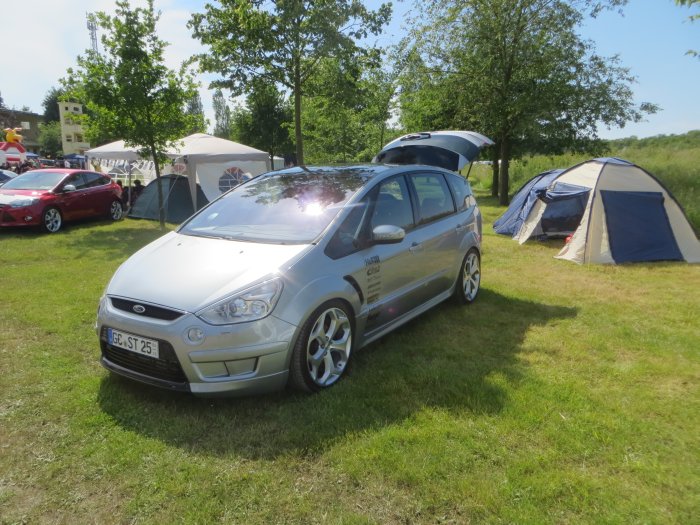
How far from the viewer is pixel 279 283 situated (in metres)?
3.25

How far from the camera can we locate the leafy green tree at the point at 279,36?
11.2 metres

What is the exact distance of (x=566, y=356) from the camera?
434 cm

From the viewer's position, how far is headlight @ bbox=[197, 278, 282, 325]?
3.08 m

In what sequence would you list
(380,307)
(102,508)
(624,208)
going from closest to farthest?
1. (102,508)
2. (380,307)
3. (624,208)

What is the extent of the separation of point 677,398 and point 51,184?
12.4 meters

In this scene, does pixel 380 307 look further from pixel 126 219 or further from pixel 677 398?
pixel 126 219

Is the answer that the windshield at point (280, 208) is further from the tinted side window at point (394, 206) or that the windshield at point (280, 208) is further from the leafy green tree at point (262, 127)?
the leafy green tree at point (262, 127)

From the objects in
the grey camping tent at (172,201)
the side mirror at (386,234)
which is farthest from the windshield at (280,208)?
the grey camping tent at (172,201)

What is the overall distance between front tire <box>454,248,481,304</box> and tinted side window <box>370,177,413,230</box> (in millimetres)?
1240

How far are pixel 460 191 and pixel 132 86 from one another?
8790 millimetres

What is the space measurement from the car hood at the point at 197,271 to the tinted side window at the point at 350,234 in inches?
9.5

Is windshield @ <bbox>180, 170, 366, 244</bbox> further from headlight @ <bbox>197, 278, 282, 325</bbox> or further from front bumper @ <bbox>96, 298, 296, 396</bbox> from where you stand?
front bumper @ <bbox>96, 298, 296, 396</bbox>

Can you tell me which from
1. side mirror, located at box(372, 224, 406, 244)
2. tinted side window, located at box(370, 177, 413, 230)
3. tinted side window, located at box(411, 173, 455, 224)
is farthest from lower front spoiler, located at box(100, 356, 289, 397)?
tinted side window, located at box(411, 173, 455, 224)

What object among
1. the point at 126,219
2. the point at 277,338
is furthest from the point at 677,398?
the point at 126,219
